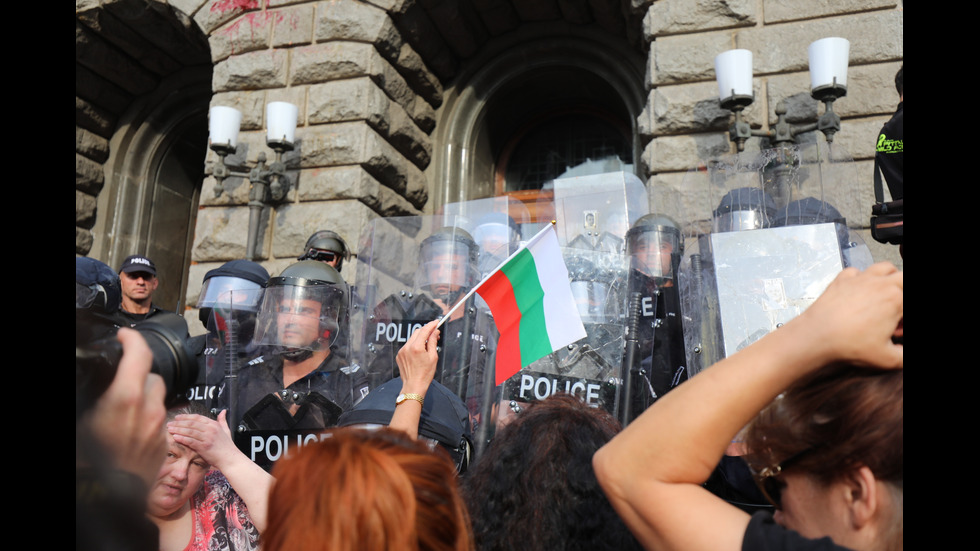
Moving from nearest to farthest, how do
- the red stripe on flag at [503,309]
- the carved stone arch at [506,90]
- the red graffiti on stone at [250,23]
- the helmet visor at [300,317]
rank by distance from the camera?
1. the red stripe on flag at [503,309]
2. the helmet visor at [300,317]
3. the red graffiti on stone at [250,23]
4. the carved stone arch at [506,90]

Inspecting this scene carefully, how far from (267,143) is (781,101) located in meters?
3.85

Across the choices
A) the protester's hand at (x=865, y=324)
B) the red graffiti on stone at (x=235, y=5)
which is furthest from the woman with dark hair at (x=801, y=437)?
the red graffiti on stone at (x=235, y=5)

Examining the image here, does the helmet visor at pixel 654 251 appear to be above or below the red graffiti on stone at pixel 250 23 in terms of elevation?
below

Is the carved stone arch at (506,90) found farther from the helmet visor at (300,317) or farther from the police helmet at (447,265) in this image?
the helmet visor at (300,317)

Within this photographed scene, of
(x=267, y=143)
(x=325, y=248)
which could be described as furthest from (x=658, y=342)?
(x=267, y=143)

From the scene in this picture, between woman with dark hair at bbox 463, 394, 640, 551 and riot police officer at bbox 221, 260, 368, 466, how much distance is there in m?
1.28

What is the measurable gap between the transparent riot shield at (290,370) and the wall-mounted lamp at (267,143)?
2604 millimetres

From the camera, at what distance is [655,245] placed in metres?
3.07

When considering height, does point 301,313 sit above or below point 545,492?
above

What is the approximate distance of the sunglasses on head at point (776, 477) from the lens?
1142mm

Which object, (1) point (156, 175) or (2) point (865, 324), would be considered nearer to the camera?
(2) point (865, 324)

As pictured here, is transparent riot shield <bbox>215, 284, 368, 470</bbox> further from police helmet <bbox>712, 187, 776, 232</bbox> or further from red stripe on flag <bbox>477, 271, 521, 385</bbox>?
police helmet <bbox>712, 187, 776, 232</bbox>

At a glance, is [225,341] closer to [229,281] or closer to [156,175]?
[229,281]

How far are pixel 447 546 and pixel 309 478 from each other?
0.24 meters
